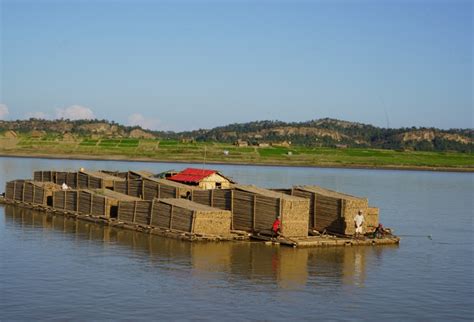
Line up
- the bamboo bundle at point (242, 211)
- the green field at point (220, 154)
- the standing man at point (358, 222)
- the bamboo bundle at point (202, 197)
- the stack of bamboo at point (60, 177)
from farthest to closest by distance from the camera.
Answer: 1. the green field at point (220, 154)
2. the stack of bamboo at point (60, 177)
3. the bamboo bundle at point (202, 197)
4. the bamboo bundle at point (242, 211)
5. the standing man at point (358, 222)

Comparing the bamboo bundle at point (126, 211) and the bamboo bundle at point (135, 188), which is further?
the bamboo bundle at point (135, 188)

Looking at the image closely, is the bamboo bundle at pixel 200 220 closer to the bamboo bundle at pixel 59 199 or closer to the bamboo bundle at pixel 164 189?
the bamboo bundle at pixel 164 189

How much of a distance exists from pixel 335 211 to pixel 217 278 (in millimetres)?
10365

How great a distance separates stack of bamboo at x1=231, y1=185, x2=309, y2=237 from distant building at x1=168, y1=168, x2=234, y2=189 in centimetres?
874

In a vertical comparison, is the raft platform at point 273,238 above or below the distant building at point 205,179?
below

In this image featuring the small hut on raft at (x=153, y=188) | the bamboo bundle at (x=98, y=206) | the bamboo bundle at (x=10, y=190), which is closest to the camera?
the bamboo bundle at (x=98, y=206)

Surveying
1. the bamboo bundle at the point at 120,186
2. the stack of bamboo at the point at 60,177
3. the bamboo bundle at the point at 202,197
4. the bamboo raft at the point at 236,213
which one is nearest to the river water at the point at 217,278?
the bamboo raft at the point at 236,213

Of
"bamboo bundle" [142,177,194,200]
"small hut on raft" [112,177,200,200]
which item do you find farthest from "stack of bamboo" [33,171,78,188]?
"bamboo bundle" [142,177,194,200]

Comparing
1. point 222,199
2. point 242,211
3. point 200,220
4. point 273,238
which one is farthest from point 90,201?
point 273,238

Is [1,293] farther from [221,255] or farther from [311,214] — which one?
[311,214]

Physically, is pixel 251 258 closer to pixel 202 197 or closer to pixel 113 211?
pixel 202 197

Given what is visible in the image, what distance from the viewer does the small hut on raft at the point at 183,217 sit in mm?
31156

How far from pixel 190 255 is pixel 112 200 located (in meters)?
9.86

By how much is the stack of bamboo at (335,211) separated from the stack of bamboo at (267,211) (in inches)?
65.6
